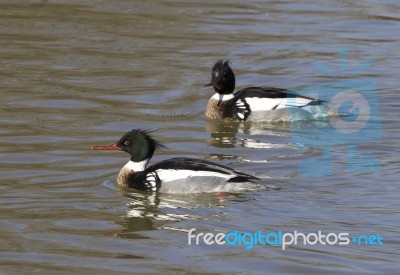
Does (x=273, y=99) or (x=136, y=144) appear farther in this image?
(x=273, y=99)

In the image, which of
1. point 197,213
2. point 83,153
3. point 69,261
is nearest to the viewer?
point 69,261

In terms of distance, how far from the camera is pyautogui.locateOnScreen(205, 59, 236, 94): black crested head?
634 inches

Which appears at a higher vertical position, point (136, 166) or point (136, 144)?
point (136, 144)

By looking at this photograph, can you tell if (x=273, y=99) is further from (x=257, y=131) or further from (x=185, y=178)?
(x=185, y=178)

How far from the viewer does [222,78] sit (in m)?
16.2

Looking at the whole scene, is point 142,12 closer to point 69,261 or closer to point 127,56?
point 127,56

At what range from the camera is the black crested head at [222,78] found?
16.1 metres

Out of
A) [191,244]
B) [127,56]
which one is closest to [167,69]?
[127,56]

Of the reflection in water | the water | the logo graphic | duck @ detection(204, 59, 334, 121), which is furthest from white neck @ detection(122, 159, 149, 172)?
duck @ detection(204, 59, 334, 121)

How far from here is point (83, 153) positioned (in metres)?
13.1

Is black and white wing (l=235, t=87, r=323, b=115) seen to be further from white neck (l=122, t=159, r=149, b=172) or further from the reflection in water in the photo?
white neck (l=122, t=159, r=149, b=172)

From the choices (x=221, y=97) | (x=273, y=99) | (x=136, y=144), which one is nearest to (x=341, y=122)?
(x=273, y=99)

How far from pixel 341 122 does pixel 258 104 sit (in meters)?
1.15

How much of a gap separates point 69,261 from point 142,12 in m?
11.4
